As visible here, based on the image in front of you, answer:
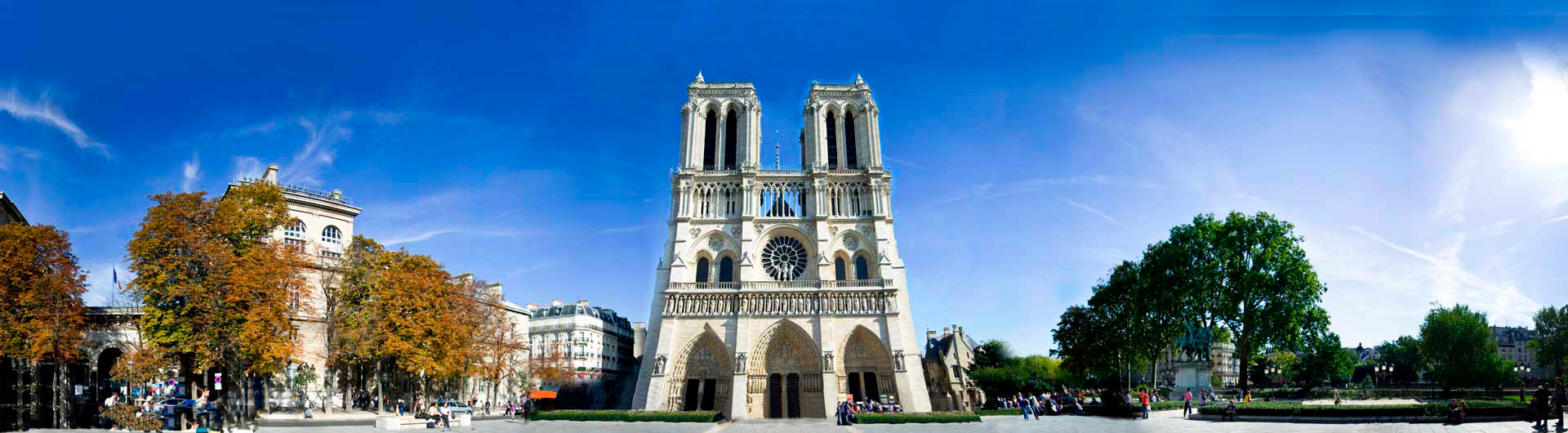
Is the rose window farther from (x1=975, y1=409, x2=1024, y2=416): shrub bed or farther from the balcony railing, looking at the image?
(x1=975, y1=409, x2=1024, y2=416): shrub bed

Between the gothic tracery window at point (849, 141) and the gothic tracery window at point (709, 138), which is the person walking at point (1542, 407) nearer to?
the gothic tracery window at point (849, 141)

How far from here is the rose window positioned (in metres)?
53.4

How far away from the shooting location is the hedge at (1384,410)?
23.7 metres

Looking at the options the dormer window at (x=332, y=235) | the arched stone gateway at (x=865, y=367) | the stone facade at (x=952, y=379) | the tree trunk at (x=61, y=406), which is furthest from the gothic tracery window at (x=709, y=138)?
the tree trunk at (x=61, y=406)

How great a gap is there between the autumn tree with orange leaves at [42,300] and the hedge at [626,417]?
1667 centimetres

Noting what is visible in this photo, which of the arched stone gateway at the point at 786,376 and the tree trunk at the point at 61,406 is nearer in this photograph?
the tree trunk at the point at 61,406

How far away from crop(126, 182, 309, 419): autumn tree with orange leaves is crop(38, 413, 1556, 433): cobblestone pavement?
3.17m

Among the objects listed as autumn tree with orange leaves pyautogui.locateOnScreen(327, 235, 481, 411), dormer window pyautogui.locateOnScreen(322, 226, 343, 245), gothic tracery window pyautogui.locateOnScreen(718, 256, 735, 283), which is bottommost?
autumn tree with orange leaves pyautogui.locateOnScreen(327, 235, 481, 411)

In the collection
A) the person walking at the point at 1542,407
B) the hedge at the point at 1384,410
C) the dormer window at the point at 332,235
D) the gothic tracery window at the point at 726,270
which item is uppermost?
the dormer window at the point at 332,235

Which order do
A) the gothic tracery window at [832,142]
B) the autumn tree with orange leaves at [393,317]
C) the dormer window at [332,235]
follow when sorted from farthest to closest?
the gothic tracery window at [832,142] < the dormer window at [332,235] < the autumn tree with orange leaves at [393,317]

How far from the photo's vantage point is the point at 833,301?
49094mm

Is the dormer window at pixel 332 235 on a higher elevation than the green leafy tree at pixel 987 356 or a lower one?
higher

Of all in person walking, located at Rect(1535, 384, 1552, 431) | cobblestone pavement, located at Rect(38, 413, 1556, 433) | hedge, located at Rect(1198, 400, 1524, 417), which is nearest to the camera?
person walking, located at Rect(1535, 384, 1552, 431)

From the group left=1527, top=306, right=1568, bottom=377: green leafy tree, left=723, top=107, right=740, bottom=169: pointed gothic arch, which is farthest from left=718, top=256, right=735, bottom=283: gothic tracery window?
left=1527, top=306, right=1568, bottom=377: green leafy tree
